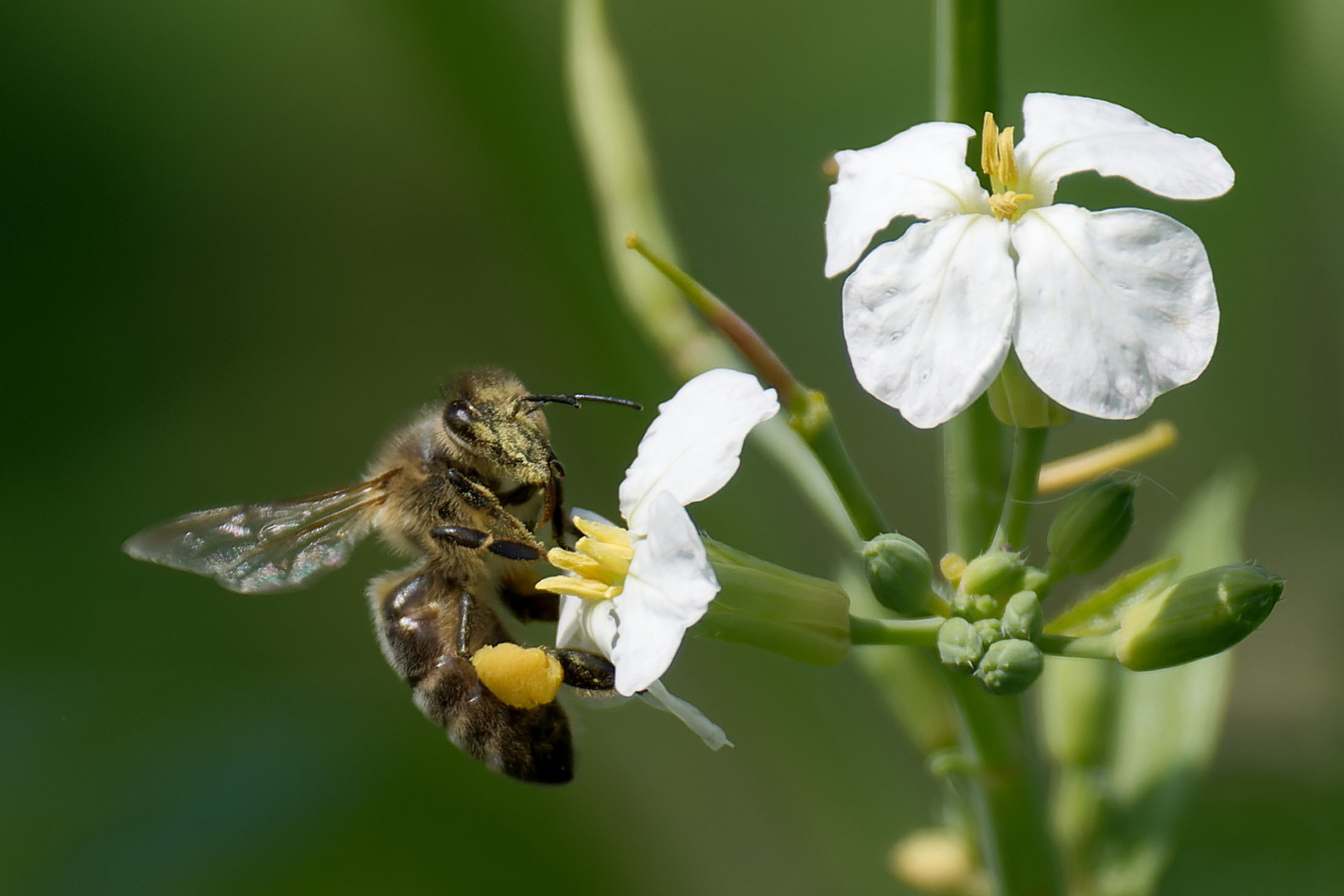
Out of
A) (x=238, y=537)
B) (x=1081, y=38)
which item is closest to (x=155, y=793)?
(x=238, y=537)

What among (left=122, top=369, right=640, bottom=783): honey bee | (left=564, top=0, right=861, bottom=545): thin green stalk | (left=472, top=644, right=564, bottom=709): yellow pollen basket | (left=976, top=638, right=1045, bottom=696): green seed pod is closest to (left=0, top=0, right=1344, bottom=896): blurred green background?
(left=564, top=0, right=861, bottom=545): thin green stalk

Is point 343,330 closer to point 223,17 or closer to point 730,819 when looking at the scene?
point 223,17

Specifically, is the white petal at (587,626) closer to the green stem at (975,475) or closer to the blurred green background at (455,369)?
the green stem at (975,475)

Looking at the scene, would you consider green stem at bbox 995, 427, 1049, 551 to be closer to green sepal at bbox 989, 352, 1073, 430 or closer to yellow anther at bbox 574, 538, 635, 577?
green sepal at bbox 989, 352, 1073, 430

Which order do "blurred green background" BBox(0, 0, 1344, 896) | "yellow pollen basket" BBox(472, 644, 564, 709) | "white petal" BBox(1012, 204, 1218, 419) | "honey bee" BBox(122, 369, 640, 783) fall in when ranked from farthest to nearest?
1. "blurred green background" BBox(0, 0, 1344, 896)
2. "honey bee" BBox(122, 369, 640, 783)
3. "yellow pollen basket" BBox(472, 644, 564, 709)
4. "white petal" BBox(1012, 204, 1218, 419)

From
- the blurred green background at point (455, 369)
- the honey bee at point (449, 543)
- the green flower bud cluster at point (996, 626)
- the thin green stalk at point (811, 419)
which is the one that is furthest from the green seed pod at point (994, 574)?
the blurred green background at point (455, 369)
